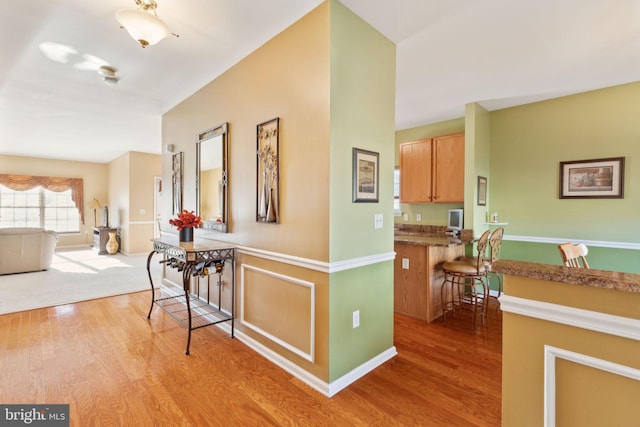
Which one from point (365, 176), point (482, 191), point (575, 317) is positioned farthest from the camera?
point (482, 191)

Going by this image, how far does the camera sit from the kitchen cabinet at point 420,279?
322 centimetres

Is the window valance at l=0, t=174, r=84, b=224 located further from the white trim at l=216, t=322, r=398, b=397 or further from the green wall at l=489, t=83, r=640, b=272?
the green wall at l=489, t=83, r=640, b=272

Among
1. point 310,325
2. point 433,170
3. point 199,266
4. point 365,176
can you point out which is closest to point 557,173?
point 433,170

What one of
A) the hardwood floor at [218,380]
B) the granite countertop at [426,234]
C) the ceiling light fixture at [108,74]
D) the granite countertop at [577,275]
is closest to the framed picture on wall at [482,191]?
the granite countertop at [426,234]

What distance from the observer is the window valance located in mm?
7418

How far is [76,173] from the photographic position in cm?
840

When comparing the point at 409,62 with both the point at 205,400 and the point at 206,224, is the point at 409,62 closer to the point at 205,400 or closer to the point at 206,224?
the point at 206,224

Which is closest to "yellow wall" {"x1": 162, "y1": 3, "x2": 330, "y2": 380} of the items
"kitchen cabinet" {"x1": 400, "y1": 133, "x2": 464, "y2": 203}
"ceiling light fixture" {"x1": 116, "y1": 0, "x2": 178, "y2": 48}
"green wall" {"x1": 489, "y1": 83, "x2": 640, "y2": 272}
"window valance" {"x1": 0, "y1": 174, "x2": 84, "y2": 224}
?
"ceiling light fixture" {"x1": 116, "y1": 0, "x2": 178, "y2": 48}

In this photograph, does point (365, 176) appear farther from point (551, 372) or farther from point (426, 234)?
point (426, 234)

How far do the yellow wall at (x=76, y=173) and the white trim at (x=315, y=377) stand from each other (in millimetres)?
8612

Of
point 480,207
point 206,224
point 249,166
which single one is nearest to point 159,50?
point 249,166

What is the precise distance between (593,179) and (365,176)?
311 centimetres

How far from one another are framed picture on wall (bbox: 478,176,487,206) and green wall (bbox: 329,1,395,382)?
→ 6.84ft

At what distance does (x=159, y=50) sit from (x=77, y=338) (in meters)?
2.85
